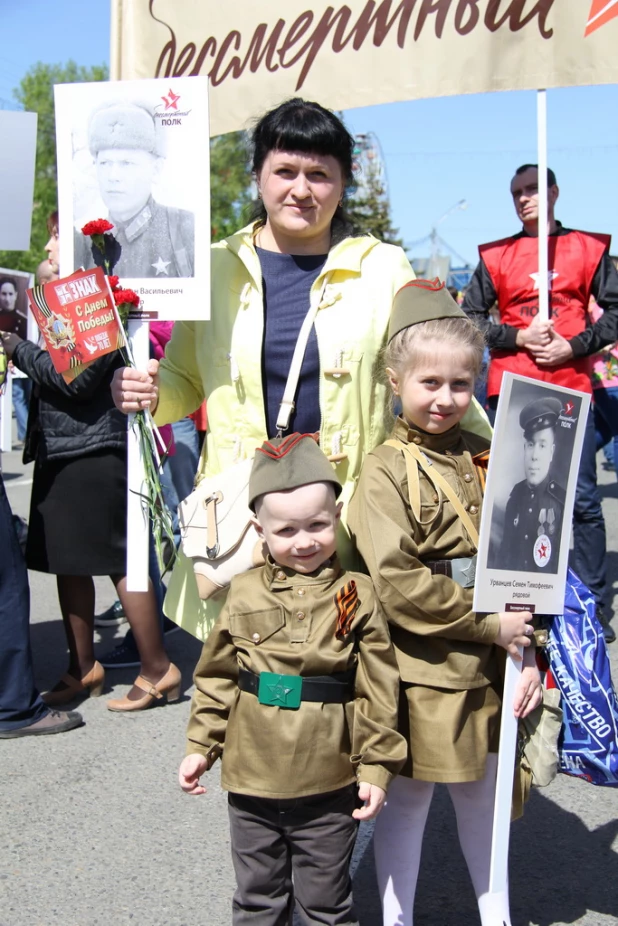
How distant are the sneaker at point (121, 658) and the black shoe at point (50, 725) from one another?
2.61 ft

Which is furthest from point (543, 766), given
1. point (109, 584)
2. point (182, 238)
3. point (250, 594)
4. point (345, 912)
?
point (109, 584)

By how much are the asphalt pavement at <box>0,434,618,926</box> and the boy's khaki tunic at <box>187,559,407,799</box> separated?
0.73 metres

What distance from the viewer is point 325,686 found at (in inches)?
87.8

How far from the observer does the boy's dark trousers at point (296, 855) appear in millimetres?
2268

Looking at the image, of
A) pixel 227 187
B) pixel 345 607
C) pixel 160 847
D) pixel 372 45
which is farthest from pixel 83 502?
pixel 227 187

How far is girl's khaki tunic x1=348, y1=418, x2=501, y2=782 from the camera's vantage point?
2.25 meters

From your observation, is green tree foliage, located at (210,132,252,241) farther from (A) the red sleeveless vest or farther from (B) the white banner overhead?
(B) the white banner overhead

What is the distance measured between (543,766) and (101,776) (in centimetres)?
191

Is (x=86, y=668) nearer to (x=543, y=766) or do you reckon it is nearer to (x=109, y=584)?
(x=109, y=584)

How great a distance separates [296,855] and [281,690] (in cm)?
41

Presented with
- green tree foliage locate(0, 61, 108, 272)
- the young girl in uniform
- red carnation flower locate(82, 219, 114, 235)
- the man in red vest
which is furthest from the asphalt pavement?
green tree foliage locate(0, 61, 108, 272)

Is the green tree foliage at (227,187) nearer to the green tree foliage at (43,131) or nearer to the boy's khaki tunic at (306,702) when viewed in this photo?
the green tree foliage at (43,131)

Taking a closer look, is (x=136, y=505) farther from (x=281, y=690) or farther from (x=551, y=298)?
(x=551, y=298)

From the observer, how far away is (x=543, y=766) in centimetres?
240
